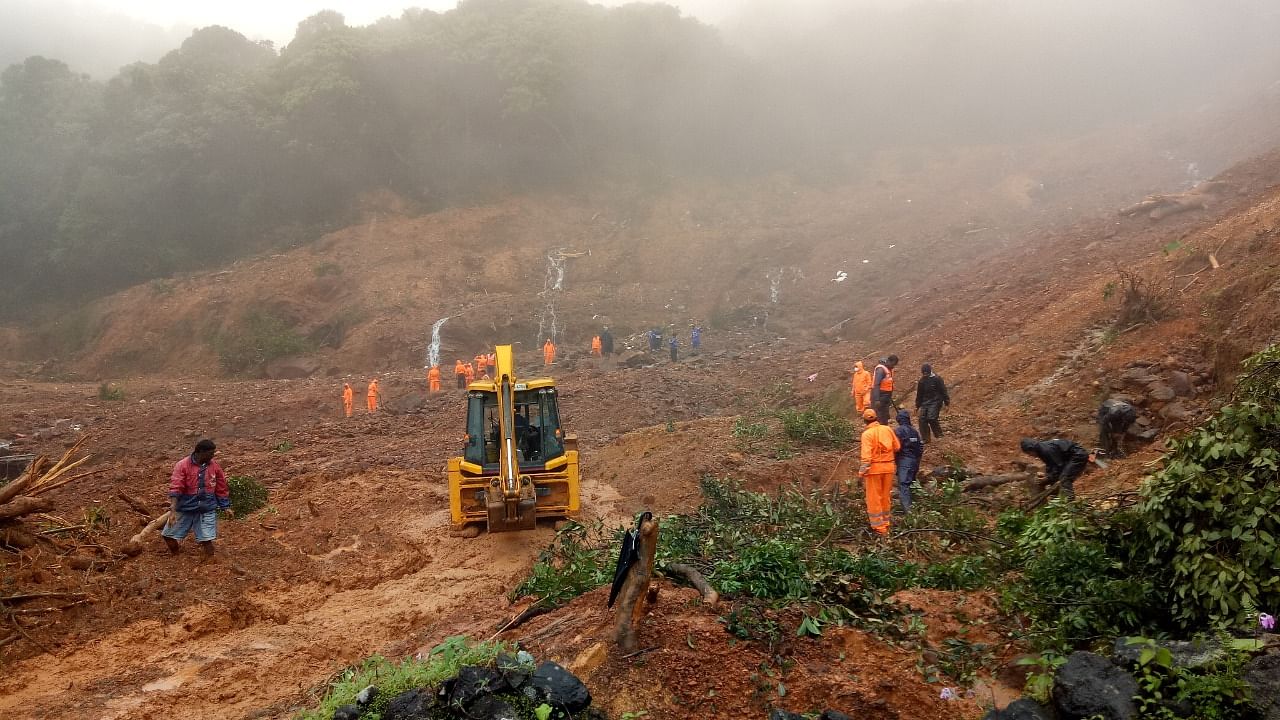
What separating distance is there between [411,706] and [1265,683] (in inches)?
161

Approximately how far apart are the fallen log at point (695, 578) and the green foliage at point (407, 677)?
131cm

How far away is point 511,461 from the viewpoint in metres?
9.27

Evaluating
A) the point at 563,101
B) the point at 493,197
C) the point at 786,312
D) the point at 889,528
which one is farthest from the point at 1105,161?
the point at 889,528

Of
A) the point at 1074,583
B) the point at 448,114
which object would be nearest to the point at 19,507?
the point at 1074,583

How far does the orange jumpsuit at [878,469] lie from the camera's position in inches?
313

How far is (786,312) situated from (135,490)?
74.6ft

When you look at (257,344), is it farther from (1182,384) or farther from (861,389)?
(1182,384)

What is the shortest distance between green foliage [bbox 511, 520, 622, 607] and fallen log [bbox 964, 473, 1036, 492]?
3.97m

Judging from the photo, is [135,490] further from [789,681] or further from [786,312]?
[786,312]

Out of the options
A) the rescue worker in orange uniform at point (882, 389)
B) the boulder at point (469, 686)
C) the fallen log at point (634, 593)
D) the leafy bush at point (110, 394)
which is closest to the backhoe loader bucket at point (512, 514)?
the fallen log at point (634, 593)

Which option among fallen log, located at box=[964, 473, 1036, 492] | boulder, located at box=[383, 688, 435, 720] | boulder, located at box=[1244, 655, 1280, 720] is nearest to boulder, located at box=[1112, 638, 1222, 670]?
boulder, located at box=[1244, 655, 1280, 720]

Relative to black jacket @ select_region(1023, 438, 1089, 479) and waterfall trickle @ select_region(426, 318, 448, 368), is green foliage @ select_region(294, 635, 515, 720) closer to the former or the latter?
black jacket @ select_region(1023, 438, 1089, 479)

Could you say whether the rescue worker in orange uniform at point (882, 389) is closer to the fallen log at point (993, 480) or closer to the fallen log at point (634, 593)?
the fallen log at point (993, 480)

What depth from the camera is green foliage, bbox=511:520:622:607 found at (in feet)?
20.8
